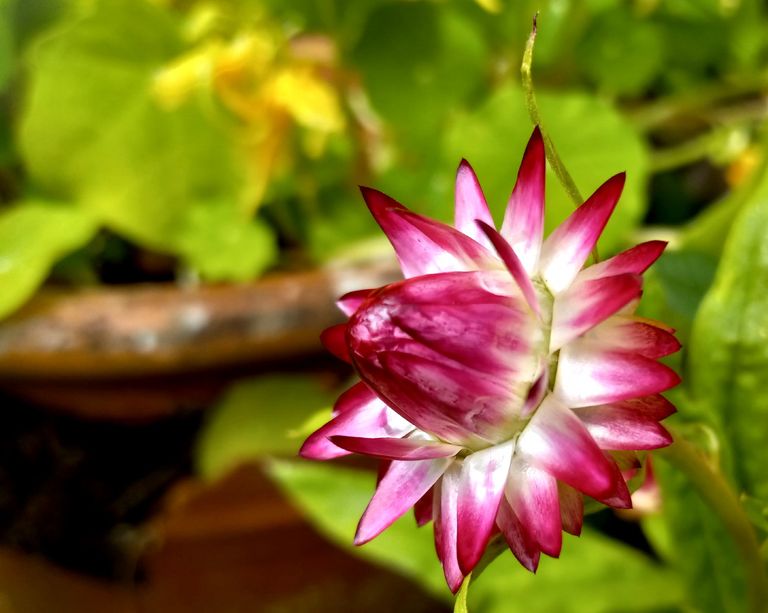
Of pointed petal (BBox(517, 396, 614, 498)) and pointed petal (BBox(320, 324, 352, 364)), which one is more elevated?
pointed petal (BBox(517, 396, 614, 498))

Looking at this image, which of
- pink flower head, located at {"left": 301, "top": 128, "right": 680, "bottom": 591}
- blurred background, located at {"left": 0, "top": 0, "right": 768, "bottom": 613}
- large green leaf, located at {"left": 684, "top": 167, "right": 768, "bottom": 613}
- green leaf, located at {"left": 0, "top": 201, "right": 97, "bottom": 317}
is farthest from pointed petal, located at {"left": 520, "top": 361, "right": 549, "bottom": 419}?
green leaf, located at {"left": 0, "top": 201, "right": 97, "bottom": 317}

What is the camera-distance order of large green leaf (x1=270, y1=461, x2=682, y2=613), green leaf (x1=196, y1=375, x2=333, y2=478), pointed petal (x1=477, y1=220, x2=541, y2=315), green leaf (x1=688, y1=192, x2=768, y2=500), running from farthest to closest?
green leaf (x1=196, y1=375, x2=333, y2=478) < large green leaf (x1=270, y1=461, x2=682, y2=613) < green leaf (x1=688, y1=192, x2=768, y2=500) < pointed petal (x1=477, y1=220, x2=541, y2=315)

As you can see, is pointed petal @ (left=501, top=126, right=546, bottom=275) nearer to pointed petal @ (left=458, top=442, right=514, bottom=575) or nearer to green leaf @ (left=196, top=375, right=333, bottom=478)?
pointed petal @ (left=458, top=442, right=514, bottom=575)

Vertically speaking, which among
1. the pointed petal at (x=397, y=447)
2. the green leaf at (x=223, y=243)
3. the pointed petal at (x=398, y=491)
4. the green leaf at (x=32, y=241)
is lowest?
the green leaf at (x=32, y=241)

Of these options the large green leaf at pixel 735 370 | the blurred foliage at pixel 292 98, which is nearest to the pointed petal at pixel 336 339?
the large green leaf at pixel 735 370

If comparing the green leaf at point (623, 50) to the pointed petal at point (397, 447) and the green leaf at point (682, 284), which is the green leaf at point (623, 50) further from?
the pointed petal at point (397, 447)

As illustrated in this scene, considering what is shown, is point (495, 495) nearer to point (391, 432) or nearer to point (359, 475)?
point (391, 432)
